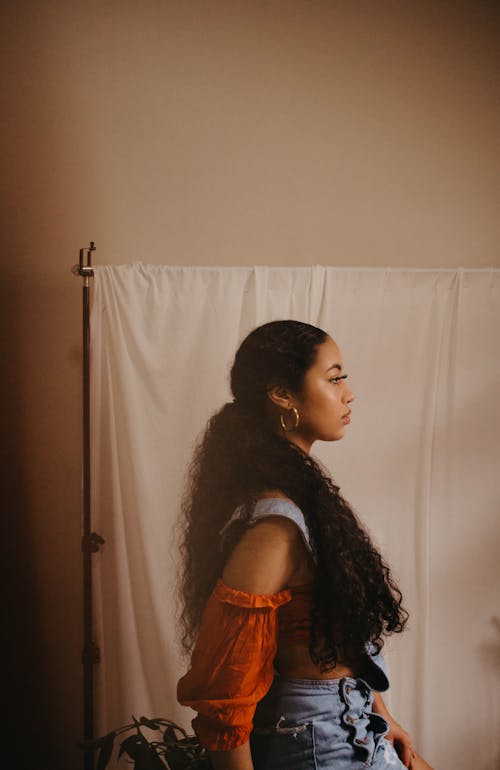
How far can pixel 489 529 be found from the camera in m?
1.88

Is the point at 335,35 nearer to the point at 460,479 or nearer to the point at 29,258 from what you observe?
the point at 29,258

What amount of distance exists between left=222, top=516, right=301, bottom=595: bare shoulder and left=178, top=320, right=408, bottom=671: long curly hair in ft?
0.20

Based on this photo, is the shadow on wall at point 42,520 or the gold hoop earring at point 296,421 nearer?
the gold hoop earring at point 296,421

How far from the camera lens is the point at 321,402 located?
1047 mm

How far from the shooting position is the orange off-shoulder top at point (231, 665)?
0.84m

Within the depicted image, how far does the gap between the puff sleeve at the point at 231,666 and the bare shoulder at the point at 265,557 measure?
0.6 inches

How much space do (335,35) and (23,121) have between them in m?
1.13

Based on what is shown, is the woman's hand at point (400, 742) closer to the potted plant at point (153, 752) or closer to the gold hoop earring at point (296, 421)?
the potted plant at point (153, 752)

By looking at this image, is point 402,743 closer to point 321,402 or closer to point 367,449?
point 321,402

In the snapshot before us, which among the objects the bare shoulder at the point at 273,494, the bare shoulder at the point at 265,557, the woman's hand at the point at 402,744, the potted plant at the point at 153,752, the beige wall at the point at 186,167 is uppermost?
the beige wall at the point at 186,167

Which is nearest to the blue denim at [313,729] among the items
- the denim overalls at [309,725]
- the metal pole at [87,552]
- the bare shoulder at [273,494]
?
the denim overalls at [309,725]

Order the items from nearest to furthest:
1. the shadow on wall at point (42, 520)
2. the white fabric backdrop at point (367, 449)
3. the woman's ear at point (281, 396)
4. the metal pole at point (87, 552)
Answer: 1. the woman's ear at point (281, 396)
2. the metal pole at point (87, 552)
3. the white fabric backdrop at point (367, 449)
4. the shadow on wall at point (42, 520)

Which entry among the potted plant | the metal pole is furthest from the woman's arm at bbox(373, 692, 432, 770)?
the metal pole

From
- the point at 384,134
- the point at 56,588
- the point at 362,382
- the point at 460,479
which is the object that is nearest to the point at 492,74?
the point at 384,134
